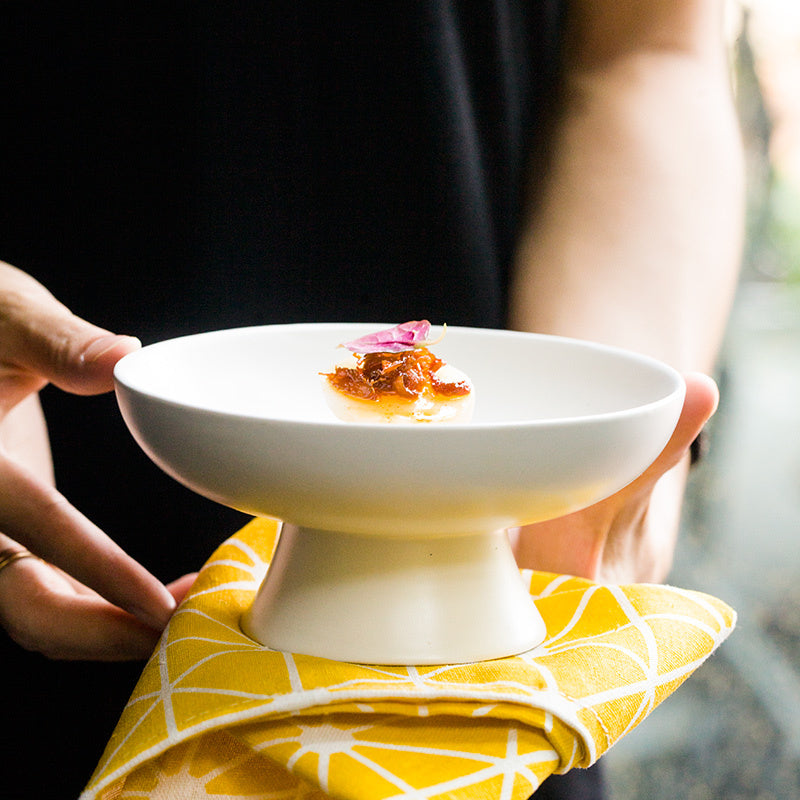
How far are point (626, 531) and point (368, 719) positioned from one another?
32 cm

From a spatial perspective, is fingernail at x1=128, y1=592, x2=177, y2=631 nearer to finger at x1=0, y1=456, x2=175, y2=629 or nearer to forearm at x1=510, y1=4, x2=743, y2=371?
finger at x1=0, y1=456, x2=175, y2=629

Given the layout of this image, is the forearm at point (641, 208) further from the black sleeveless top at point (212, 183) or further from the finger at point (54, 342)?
the finger at point (54, 342)

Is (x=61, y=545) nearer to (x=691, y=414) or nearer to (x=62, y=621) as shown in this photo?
(x=62, y=621)

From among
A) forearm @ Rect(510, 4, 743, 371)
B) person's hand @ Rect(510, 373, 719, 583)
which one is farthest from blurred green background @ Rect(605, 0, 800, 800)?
person's hand @ Rect(510, 373, 719, 583)

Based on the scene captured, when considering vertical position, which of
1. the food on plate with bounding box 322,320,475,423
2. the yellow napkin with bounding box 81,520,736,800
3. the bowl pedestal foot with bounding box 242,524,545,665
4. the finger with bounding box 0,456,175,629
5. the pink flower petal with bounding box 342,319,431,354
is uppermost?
the pink flower petal with bounding box 342,319,431,354

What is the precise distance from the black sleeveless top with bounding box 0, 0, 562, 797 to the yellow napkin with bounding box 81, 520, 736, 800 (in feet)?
1.14

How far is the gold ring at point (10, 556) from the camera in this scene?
24.4 inches

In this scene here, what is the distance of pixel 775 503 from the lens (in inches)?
59.6

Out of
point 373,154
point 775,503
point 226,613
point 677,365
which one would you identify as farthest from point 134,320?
point 775,503

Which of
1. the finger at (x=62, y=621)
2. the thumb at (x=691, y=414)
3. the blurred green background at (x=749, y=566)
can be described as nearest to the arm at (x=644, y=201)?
the thumb at (x=691, y=414)

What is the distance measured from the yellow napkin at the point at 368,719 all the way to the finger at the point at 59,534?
0.42 feet

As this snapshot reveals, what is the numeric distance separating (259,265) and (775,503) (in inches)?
44.3

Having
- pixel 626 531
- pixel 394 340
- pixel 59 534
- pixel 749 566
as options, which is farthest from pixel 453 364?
pixel 749 566

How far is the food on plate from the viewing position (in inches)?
20.9
